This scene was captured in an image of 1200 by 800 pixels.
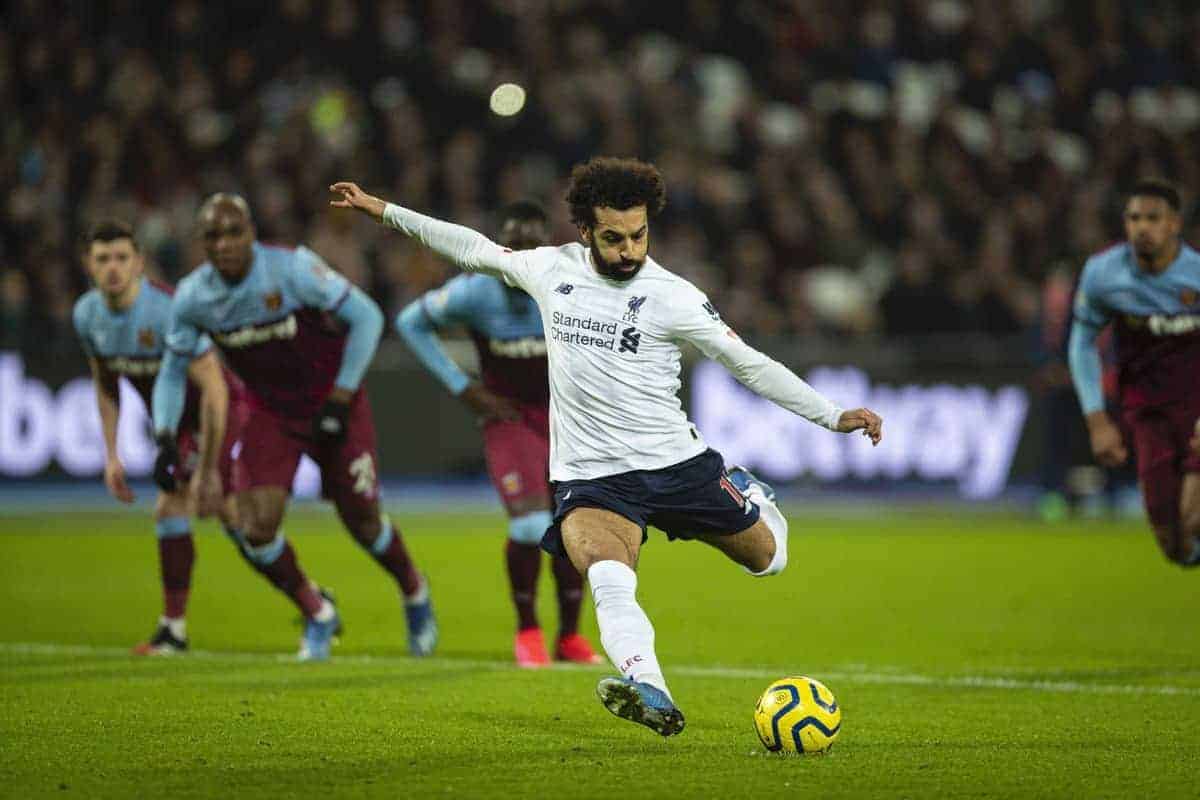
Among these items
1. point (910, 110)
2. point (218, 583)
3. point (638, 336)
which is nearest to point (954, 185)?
point (910, 110)

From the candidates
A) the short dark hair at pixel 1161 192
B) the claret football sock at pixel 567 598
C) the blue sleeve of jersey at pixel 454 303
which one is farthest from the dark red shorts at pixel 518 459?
the short dark hair at pixel 1161 192

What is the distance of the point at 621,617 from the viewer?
691 centimetres

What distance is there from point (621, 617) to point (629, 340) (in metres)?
1.07

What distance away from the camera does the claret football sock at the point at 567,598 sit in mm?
10312

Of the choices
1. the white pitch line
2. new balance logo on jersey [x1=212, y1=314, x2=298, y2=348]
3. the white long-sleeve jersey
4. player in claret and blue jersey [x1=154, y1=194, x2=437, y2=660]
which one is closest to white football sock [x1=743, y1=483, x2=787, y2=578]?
the white long-sleeve jersey

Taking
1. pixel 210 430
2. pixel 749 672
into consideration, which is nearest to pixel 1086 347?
pixel 749 672

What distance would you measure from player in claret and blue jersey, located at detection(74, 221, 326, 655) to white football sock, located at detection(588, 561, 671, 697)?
3916 millimetres

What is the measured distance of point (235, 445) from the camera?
1125 cm

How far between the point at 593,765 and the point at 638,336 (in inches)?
64.1

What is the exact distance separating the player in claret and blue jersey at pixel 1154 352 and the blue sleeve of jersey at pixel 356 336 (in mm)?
3795

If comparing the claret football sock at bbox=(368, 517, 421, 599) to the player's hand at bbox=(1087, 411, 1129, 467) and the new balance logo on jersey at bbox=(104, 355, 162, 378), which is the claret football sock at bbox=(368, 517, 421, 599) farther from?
the player's hand at bbox=(1087, 411, 1129, 467)

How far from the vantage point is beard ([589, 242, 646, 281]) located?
721cm

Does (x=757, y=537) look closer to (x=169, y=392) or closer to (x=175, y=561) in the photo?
(x=169, y=392)

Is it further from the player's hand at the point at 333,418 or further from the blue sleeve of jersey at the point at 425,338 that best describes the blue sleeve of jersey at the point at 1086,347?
the player's hand at the point at 333,418
